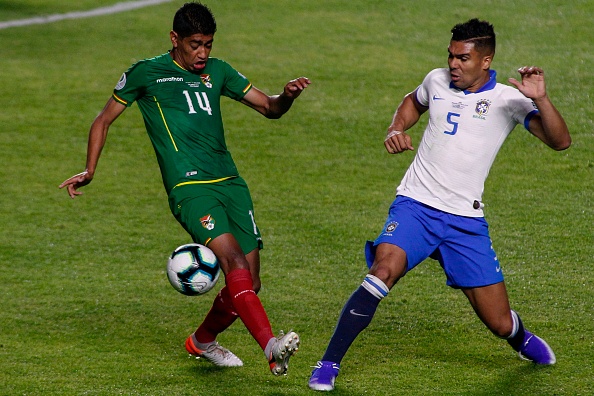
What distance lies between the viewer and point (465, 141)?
658 centimetres

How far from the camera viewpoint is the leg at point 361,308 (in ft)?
20.6

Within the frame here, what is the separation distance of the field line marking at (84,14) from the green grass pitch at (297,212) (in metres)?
0.56

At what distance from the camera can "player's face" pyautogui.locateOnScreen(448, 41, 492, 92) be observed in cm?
648

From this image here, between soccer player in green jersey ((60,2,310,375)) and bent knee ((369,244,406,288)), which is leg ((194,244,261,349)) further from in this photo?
bent knee ((369,244,406,288))

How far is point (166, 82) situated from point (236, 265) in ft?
4.66

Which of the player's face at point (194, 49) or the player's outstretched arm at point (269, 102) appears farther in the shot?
the player's outstretched arm at point (269, 102)

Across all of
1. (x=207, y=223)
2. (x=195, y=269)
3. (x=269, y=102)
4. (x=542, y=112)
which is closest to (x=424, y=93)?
(x=542, y=112)

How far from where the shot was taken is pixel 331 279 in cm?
917

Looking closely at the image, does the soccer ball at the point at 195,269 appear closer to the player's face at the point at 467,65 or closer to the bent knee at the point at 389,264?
the bent knee at the point at 389,264

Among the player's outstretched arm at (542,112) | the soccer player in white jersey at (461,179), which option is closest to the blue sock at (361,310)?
the soccer player in white jersey at (461,179)

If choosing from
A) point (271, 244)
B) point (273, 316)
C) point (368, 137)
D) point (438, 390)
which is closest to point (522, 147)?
point (368, 137)

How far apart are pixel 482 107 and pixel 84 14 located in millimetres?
15509

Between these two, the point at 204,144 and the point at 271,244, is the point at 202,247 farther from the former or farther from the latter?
the point at 271,244

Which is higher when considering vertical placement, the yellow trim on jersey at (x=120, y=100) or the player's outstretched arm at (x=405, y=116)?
the player's outstretched arm at (x=405, y=116)
